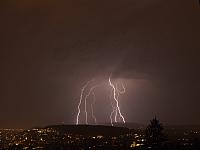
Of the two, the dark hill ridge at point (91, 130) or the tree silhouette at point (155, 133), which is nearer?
the tree silhouette at point (155, 133)

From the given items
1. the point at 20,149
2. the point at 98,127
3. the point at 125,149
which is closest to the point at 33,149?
the point at 20,149

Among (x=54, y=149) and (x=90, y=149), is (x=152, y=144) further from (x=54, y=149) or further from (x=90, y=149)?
(x=54, y=149)

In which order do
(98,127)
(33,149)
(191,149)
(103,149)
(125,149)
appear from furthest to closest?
1. (98,127)
2. (33,149)
3. (103,149)
4. (125,149)
5. (191,149)

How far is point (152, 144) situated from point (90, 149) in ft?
93.3

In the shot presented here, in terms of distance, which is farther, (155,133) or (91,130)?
(91,130)

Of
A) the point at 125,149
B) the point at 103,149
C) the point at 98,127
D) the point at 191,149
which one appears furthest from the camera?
the point at 98,127

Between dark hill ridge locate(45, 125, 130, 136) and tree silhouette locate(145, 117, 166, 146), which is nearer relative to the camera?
tree silhouette locate(145, 117, 166, 146)

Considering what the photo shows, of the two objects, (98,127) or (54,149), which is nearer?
(54,149)

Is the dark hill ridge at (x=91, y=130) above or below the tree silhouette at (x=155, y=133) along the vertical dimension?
above

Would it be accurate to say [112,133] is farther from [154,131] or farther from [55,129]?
[154,131]

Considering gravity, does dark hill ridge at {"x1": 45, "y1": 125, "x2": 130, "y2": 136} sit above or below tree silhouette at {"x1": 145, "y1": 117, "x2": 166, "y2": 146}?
above

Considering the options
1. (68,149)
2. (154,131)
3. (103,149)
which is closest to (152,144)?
(154,131)

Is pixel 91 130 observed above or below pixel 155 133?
above

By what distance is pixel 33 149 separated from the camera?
67.8m
